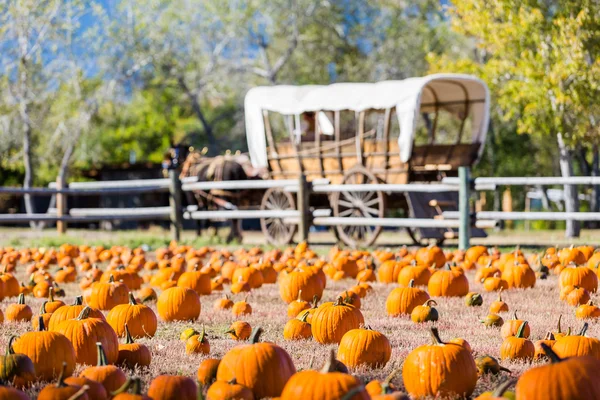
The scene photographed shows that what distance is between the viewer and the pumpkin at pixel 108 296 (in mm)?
6023

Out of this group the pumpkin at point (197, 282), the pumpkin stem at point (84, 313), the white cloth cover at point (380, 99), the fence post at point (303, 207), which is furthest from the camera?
the white cloth cover at point (380, 99)

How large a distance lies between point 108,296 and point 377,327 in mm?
2051

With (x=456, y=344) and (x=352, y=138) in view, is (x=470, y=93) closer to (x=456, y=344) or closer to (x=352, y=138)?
(x=352, y=138)

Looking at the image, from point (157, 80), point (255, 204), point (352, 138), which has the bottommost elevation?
point (255, 204)

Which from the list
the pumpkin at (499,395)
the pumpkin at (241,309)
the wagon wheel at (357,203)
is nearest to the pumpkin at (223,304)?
the pumpkin at (241,309)

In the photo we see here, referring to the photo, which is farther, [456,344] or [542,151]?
[542,151]

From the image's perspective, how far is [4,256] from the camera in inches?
387

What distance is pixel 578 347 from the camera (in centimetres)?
384

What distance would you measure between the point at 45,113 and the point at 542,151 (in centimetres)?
2026

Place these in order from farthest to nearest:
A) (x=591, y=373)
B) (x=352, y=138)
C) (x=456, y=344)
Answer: (x=352, y=138) < (x=456, y=344) < (x=591, y=373)

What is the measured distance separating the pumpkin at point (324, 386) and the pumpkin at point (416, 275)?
4220 millimetres

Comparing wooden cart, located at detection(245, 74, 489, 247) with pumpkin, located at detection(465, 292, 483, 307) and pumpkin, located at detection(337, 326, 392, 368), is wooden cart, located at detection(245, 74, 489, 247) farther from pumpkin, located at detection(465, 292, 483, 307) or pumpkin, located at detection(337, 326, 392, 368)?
pumpkin, located at detection(337, 326, 392, 368)

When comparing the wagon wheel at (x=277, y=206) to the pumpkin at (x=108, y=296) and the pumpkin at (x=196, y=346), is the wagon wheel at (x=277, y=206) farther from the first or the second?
the pumpkin at (x=196, y=346)

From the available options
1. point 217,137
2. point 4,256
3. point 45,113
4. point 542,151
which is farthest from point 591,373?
point 217,137
